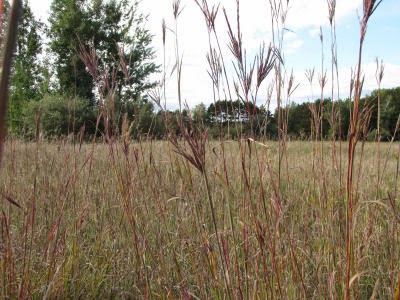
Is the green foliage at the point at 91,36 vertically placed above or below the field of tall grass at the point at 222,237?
above

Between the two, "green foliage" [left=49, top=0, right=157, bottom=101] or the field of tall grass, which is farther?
"green foliage" [left=49, top=0, right=157, bottom=101]

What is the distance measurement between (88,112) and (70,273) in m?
14.9

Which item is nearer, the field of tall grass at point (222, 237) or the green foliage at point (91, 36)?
the field of tall grass at point (222, 237)

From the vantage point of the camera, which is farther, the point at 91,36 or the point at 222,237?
the point at 91,36

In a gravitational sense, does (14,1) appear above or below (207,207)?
above

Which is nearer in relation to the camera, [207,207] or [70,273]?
[70,273]

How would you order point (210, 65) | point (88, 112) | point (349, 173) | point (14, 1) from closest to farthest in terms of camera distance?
point (14, 1) → point (349, 173) → point (210, 65) → point (88, 112)

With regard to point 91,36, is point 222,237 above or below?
below

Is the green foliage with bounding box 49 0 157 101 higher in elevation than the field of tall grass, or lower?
higher

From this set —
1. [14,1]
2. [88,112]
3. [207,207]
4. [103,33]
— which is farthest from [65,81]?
[14,1]

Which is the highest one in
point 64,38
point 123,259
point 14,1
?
point 64,38

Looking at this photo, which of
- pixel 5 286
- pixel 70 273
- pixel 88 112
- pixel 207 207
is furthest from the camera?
pixel 88 112

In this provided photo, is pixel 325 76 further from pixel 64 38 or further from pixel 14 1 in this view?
pixel 64 38

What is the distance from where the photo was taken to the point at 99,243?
81.1 inches
